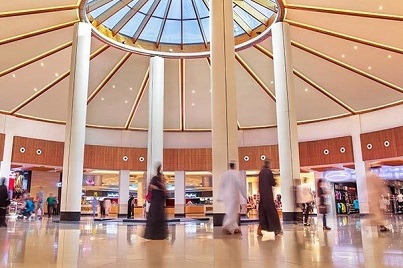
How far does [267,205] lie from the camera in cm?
684

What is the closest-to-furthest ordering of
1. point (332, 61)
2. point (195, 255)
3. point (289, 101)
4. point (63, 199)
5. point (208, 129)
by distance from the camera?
1. point (195, 255)
2. point (63, 199)
3. point (289, 101)
4. point (332, 61)
5. point (208, 129)

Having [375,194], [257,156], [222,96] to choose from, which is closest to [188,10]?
[222,96]

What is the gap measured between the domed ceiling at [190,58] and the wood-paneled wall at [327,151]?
141cm

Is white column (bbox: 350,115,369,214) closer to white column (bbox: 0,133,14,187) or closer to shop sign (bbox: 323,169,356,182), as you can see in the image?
shop sign (bbox: 323,169,356,182)

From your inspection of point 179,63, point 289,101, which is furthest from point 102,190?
point 289,101

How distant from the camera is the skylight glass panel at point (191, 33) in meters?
16.4

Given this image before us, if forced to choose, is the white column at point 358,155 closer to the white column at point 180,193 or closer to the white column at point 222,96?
the white column at point 180,193

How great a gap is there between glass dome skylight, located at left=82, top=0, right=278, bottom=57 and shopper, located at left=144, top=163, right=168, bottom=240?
9.07 m

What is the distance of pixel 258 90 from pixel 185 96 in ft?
13.2

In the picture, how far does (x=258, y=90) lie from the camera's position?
19266mm

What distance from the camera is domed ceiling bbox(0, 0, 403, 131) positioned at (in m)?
12.7

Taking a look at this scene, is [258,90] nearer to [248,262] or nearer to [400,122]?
[400,122]

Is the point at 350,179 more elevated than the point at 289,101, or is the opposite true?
the point at 289,101

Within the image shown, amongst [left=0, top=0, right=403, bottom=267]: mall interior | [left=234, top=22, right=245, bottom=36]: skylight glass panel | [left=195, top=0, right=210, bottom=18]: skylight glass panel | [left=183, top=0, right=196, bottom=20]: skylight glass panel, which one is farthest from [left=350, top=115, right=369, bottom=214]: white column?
[left=183, top=0, right=196, bottom=20]: skylight glass panel
